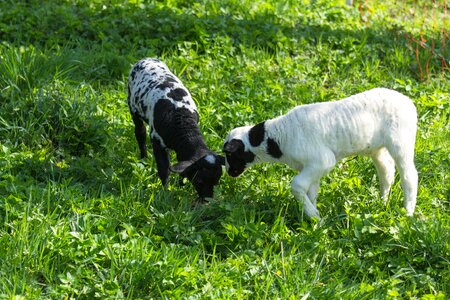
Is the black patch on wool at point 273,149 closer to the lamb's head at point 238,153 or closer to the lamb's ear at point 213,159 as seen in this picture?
the lamb's head at point 238,153

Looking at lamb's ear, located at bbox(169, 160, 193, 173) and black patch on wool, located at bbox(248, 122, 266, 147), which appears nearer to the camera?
lamb's ear, located at bbox(169, 160, 193, 173)

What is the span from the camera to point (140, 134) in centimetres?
692

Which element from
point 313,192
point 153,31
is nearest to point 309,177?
point 313,192

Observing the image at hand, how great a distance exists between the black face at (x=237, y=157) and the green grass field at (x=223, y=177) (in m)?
0.26

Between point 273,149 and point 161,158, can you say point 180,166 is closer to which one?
point 161,158

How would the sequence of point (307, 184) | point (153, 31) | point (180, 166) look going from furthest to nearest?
1. point (153, 31)
2. point (180, 166)
3. point (307, 184)

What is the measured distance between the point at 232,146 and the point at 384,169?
1.36 m

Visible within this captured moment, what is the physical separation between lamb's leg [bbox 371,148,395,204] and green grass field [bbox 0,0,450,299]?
0.35 ft

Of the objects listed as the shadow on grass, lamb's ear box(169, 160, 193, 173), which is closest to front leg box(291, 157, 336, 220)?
lamb's ear box(169, 160, 193, 173)

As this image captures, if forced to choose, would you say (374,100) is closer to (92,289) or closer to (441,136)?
(441,136)

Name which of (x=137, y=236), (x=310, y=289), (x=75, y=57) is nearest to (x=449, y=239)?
(x=310, y=289)

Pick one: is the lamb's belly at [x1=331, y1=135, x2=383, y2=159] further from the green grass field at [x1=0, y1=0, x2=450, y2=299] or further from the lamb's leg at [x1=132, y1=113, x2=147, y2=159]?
the lamb's leg at [x1=132, y1=113, x2=147, y2=159]

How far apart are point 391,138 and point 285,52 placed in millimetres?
3249

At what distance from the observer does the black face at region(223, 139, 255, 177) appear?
588cm
